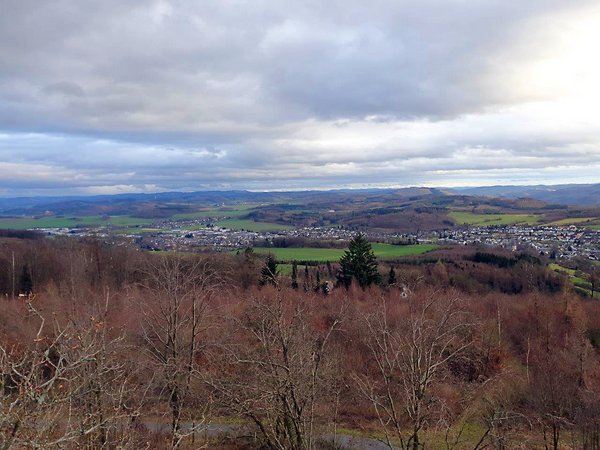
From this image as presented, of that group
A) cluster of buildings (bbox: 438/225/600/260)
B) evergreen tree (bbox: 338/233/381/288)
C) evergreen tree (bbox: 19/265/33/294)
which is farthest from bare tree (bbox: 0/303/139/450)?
A: cluster of buildings (bbox: 438/225/600/260)

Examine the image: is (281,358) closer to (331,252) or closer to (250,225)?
(331,252)

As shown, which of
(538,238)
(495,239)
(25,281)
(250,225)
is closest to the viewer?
(25,281)

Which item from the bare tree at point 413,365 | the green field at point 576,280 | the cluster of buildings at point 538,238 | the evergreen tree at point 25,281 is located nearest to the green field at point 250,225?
the cluster of buildings at point 538,238

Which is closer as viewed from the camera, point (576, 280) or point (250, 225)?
point (576, 280)

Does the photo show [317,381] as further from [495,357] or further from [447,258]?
[447,258]

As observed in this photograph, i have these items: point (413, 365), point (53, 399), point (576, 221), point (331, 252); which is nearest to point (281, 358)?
point (413, 365)

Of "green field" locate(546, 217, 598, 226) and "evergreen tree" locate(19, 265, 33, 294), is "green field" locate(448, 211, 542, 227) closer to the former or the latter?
"green field" locate(546, 217, 598, 226)
